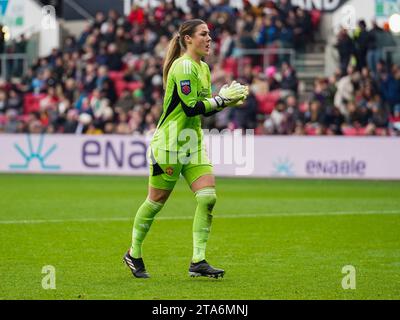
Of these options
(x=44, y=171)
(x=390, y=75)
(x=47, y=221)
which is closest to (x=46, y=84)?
(x=44, y=171)

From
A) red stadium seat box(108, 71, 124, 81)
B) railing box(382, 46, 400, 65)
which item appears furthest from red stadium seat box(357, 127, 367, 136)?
red stadium seat box(108, 71, 124, 81)

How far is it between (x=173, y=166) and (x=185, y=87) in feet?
2.46

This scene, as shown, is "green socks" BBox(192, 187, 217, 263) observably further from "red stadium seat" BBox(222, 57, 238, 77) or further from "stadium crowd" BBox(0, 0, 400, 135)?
"red stadium seat" BBox(222, 57, 238, 77)

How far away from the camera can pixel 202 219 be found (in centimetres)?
920

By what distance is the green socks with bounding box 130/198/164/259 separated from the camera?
366 inches

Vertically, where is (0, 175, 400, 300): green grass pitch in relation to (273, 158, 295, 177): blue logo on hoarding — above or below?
below

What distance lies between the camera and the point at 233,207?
1695 cm

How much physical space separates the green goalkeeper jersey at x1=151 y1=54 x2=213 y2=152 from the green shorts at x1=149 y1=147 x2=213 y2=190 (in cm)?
6

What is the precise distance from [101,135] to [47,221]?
1101cm

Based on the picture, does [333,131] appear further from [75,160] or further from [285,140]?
[75,160]

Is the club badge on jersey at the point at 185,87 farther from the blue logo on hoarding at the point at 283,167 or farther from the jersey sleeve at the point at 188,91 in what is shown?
the blue logo on hoarding at the point at 283,167
